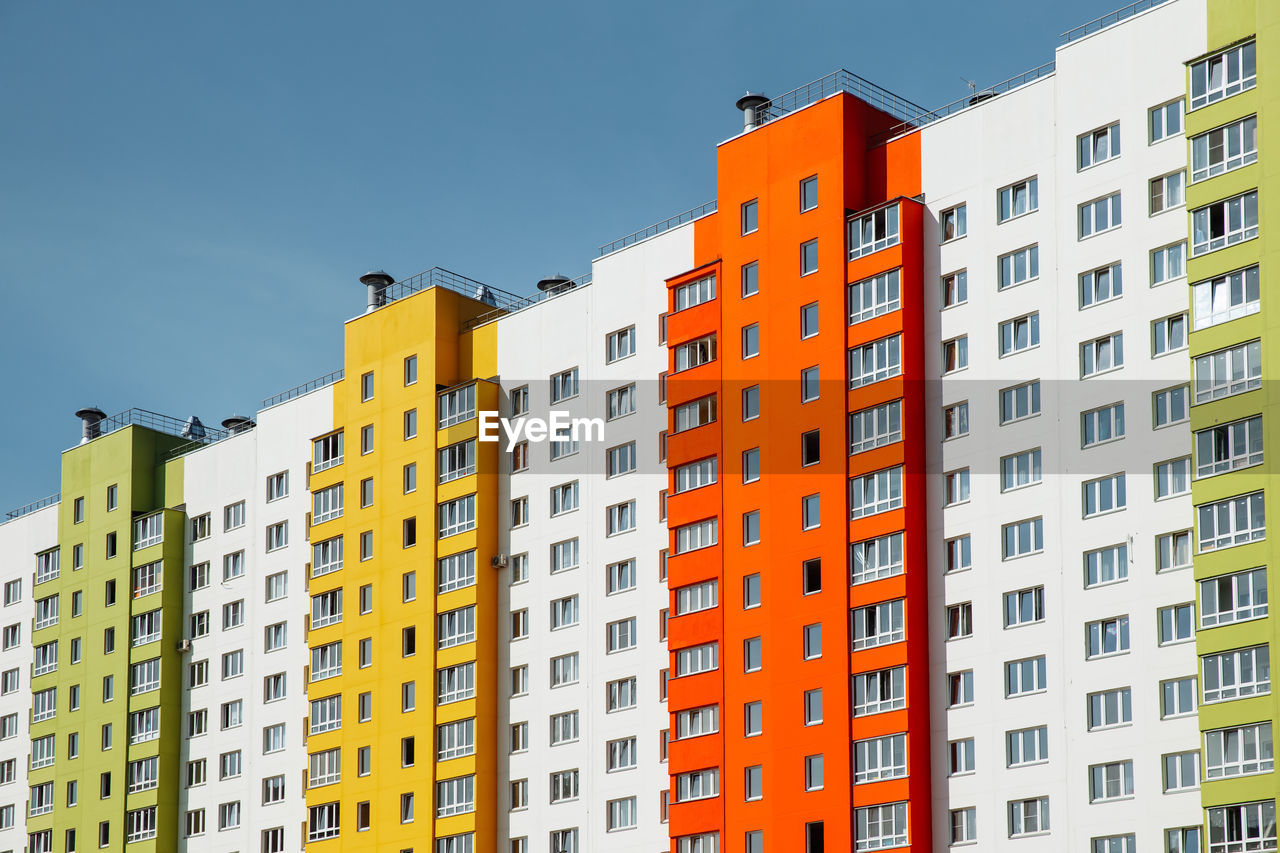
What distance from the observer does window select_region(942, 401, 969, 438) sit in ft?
240

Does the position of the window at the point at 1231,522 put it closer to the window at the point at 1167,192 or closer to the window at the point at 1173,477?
the window at the point at 1173,477

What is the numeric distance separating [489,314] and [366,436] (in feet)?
26.9

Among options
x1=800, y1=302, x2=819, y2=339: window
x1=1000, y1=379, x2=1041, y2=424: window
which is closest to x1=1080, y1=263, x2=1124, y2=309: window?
x1=1000, y1=379, x2=1041, y2=424: window


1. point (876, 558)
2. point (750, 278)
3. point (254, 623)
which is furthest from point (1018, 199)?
point (254, 623)

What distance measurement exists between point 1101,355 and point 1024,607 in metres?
9.10

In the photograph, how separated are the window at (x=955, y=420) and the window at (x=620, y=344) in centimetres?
1659

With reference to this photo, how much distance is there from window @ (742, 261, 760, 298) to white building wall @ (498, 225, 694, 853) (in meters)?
4.36

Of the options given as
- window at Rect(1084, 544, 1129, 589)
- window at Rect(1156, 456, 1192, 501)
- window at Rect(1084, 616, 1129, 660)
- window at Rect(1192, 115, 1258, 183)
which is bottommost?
window at Rect(1084, 616, 1129, 660)

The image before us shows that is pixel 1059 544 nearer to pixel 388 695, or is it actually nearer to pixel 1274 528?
pixel 1274 528

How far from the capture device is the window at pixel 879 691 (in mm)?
71250

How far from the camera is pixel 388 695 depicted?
3536 inches

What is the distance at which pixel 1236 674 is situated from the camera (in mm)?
63469

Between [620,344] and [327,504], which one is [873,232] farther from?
[327,504]

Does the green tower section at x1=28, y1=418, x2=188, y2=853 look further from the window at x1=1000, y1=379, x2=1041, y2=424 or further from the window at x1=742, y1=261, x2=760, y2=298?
the window at x1=1000, y1=379, x2=1041, y2=424
